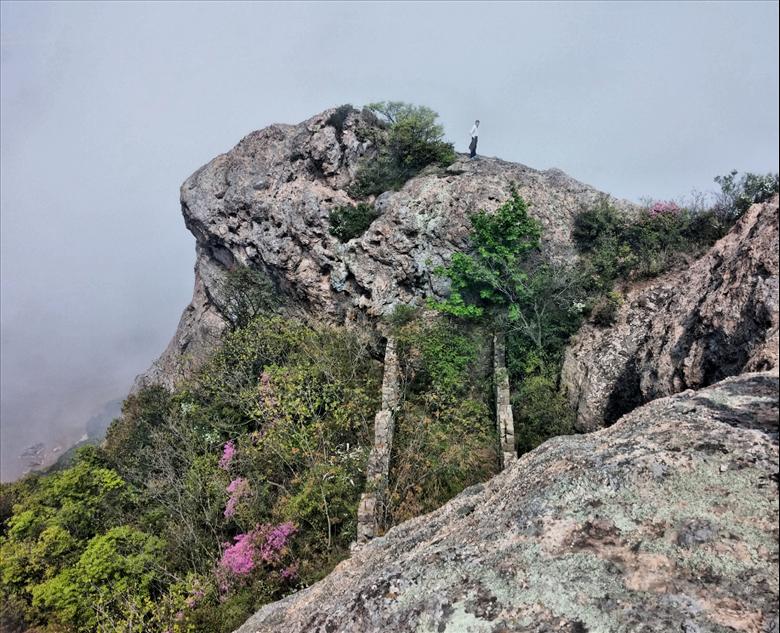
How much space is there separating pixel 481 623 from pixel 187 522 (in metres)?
12.6

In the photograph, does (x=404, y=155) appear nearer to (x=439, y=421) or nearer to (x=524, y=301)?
(x=524, y=301)

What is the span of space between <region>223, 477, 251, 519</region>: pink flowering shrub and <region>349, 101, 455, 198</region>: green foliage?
14.8 m

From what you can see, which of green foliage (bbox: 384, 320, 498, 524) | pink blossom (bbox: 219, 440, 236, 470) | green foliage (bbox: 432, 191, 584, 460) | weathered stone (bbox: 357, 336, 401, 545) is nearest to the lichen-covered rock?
weathered stone (bbox: 357, 336, 401, 545)

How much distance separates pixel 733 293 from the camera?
218 inches

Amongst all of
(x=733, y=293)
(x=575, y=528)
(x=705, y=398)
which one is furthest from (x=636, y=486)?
(x=733, y=293)

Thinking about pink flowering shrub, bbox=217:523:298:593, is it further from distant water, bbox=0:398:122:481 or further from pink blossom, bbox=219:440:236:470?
distant water, bbox=0:398:122:481

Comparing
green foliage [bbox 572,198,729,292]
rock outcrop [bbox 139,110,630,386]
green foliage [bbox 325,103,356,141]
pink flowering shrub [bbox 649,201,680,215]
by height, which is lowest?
green foliage [bbox 572,198,729,292]

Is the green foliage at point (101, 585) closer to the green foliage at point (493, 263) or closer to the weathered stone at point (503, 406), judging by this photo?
the weathered stone at point (503, 406)

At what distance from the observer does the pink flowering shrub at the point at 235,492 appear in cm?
1238

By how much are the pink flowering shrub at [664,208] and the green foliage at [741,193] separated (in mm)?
1212

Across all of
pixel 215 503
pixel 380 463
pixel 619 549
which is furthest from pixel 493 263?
pixel 619 549

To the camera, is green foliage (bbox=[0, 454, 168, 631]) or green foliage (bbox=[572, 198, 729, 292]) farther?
green foliage (bbox=[572, 198, 729, 292])

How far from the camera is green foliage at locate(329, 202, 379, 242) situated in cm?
2069

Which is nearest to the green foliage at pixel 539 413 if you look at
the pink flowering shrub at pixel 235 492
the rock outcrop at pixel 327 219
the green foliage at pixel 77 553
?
the rock outcrop at pixel 327 219
